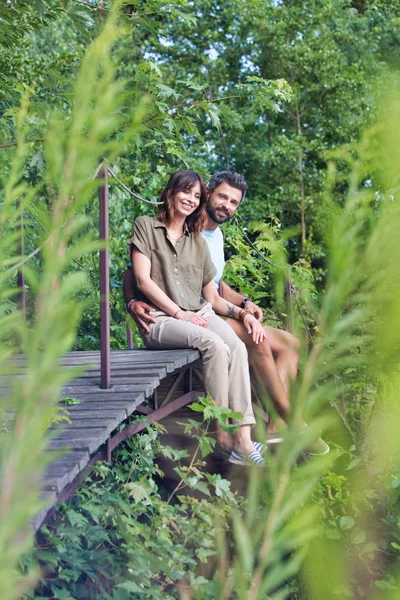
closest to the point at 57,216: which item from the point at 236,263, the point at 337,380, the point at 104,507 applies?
the point at 337,380

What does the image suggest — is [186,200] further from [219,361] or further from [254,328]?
[219,361]

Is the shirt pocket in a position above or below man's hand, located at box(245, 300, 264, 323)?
above

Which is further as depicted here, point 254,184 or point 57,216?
point 254,184

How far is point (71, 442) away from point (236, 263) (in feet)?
12.6

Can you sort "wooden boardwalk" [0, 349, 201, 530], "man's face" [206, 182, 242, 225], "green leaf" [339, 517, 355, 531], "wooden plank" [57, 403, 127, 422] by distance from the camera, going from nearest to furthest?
1. "wooden boardwalk" [0, 349, 201, 530]
2. "wooden plank" [57, 403, 127, 422]
3. "green leaf" [339, 517, 355, 531]
4. "man's face" [206, 182, 242, 225]

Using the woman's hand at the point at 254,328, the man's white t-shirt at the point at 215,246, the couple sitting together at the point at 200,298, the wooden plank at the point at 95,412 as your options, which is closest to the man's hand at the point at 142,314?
the couple sitting together at the point at 200,298

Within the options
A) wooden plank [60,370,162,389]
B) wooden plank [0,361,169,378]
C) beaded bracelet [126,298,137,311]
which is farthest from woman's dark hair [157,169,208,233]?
wooden plank [60,370,162,389]

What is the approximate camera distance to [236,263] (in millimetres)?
5973

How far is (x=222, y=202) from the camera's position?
4613 millimetres

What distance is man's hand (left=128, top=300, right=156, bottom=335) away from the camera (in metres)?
3.94

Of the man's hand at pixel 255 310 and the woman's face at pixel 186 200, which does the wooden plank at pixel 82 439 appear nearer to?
the woman's face at pixel 186 200

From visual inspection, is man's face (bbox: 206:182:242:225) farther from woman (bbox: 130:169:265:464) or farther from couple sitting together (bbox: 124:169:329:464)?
woman (bbox: 130:169:265:464)

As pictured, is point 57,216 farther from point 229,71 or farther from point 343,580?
point 229,71

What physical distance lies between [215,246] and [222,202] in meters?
0.26
